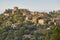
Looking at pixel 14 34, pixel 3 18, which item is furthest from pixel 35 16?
pixel 14 34

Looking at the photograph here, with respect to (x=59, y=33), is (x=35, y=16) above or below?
below

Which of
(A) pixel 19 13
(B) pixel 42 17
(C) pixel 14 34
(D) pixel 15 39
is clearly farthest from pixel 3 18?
(D) pixel 15 39

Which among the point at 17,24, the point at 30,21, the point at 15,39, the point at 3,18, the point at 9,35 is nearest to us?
the point at 15,39

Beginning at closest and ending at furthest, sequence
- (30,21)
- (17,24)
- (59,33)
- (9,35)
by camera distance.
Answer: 1. (59,33)
2. (9,35)
3. (17,24)
4. (30,21)

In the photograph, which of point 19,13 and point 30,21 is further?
point 19,13

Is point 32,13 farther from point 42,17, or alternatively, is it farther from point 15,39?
point 15,39

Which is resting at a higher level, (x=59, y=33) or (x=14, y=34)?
(x=59, y=33)

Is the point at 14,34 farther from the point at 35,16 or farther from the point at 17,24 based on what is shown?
the point at 35,16
